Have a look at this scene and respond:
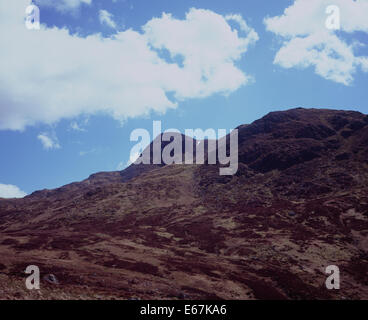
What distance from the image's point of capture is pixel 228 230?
59906 millimetres

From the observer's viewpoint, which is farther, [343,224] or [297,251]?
[343,224]

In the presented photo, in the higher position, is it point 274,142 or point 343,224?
point 274,142

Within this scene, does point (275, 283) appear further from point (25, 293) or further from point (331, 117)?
point (331, 117)

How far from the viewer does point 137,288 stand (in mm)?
26375

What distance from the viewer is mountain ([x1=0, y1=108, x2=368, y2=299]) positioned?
97.9 feet

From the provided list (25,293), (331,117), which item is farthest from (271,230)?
(331,117)

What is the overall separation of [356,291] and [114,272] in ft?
88.7

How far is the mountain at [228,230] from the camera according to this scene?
29.8 meters

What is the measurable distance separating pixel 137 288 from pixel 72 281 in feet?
19.1

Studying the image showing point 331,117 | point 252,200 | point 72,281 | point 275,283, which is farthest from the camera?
point 331,117

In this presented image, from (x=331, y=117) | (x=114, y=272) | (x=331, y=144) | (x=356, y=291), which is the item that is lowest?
(x=356, y=291)

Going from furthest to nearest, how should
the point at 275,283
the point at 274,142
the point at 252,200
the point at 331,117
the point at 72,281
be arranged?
the point at 331,117, the point at 274,142, the point at 252,200, the point at 275,283, the point at 72,281

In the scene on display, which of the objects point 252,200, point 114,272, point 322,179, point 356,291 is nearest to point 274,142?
point 322,179
